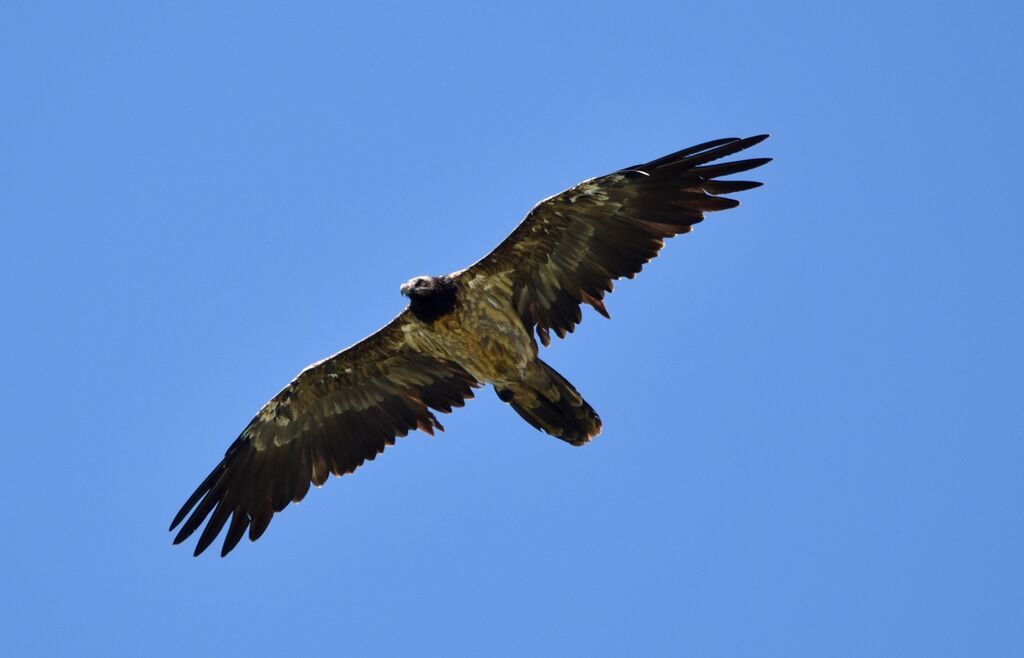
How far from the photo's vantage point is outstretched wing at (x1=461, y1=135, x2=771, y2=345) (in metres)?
18.9

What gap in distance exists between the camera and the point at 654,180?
19031 millimetres

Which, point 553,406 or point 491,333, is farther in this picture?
point 491,333

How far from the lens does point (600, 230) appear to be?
19375mm

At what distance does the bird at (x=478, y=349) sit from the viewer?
1906cm

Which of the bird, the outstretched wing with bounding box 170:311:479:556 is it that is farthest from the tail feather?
the outstretched wing with bounding box 170:311:479:556

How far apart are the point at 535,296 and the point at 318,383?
11.2 feet

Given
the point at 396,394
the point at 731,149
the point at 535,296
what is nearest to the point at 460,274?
the point at 535,296

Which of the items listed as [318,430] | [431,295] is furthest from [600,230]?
[318,430]

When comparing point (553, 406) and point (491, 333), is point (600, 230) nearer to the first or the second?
point (491, 333)

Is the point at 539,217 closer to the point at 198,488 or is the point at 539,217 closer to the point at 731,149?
the point at 731,149

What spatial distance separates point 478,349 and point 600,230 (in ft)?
7.60

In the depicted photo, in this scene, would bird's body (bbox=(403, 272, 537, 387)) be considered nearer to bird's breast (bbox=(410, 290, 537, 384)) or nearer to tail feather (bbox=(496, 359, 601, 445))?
bird's breast (bbox=(410, 290, 537, 384))

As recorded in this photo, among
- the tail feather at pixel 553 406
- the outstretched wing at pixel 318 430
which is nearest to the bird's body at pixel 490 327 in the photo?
the tail feather at pixel 553 406

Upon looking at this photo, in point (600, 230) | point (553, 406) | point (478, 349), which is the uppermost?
point (600, 230)
